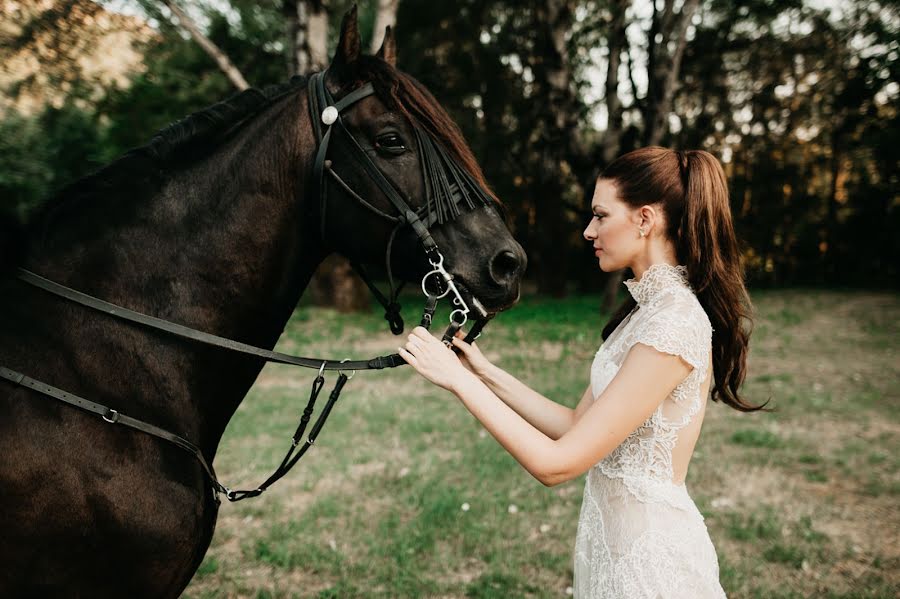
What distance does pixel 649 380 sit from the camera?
5.95 feet

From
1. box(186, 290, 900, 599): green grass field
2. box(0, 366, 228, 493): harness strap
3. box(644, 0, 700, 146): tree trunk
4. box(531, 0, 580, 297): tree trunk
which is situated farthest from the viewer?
box(531, 0, 580, 297): tree trunk

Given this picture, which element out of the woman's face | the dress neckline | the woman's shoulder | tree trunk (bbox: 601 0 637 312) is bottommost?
the woman's shoulder

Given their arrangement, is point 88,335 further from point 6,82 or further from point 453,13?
point 453,13

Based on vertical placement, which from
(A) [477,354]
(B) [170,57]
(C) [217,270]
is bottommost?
(A) [477,354]

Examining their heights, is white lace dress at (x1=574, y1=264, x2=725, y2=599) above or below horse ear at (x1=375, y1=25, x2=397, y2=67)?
below

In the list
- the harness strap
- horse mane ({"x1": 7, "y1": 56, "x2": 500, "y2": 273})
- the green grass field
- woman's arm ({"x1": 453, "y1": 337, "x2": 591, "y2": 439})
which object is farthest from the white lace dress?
the green grass field

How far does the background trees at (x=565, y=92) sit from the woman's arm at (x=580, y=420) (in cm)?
914

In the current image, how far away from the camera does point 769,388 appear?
27.6 ft

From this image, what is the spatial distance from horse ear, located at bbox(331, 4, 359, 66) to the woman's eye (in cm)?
Result: 31

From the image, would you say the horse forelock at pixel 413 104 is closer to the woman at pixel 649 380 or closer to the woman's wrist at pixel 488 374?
the woman at pixel 649 380

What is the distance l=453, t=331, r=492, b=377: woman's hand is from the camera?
224 centimetres

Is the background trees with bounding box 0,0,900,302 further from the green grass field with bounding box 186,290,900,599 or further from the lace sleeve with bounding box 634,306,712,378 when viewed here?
the lace sleeve with bounding box 634,306,712,378

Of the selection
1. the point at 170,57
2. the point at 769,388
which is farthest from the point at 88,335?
the point at 170,57

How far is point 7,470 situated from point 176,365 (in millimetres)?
527
